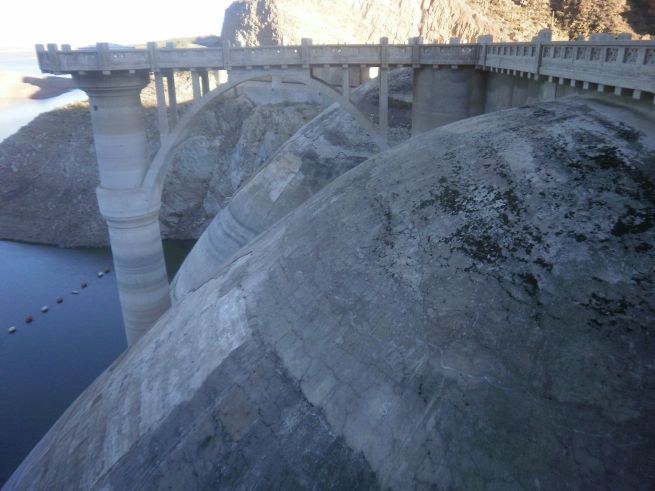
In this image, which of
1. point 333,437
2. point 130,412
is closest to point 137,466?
point 130,412

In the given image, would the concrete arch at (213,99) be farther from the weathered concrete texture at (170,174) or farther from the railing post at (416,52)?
the weathered concrete texture at (170,174)

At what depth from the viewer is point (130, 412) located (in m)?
10.6

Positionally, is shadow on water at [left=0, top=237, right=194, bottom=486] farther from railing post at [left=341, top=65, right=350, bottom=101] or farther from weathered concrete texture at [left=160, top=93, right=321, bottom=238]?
railing post at [left=341, top=65, right=350, bottom=101]

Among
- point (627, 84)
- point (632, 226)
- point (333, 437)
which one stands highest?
point (627, 84)

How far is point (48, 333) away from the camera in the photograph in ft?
98.5

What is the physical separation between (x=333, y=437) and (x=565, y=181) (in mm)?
5575

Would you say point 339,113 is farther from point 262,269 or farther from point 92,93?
point 262,269

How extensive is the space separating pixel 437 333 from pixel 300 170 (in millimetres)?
17748

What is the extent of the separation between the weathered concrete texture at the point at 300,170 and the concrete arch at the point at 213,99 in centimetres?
325

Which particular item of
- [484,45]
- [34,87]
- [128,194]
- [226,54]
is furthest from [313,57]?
[34,87]

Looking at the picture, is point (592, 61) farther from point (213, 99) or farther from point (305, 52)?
point (213, 99)

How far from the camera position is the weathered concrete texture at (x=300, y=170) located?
Answer: 2348 centimetres

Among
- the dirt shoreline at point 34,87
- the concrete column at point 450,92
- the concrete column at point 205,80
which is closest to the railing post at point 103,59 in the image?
the concrete column at point 205,80

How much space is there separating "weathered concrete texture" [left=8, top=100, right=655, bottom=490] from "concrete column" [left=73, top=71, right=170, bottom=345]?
1082cm
